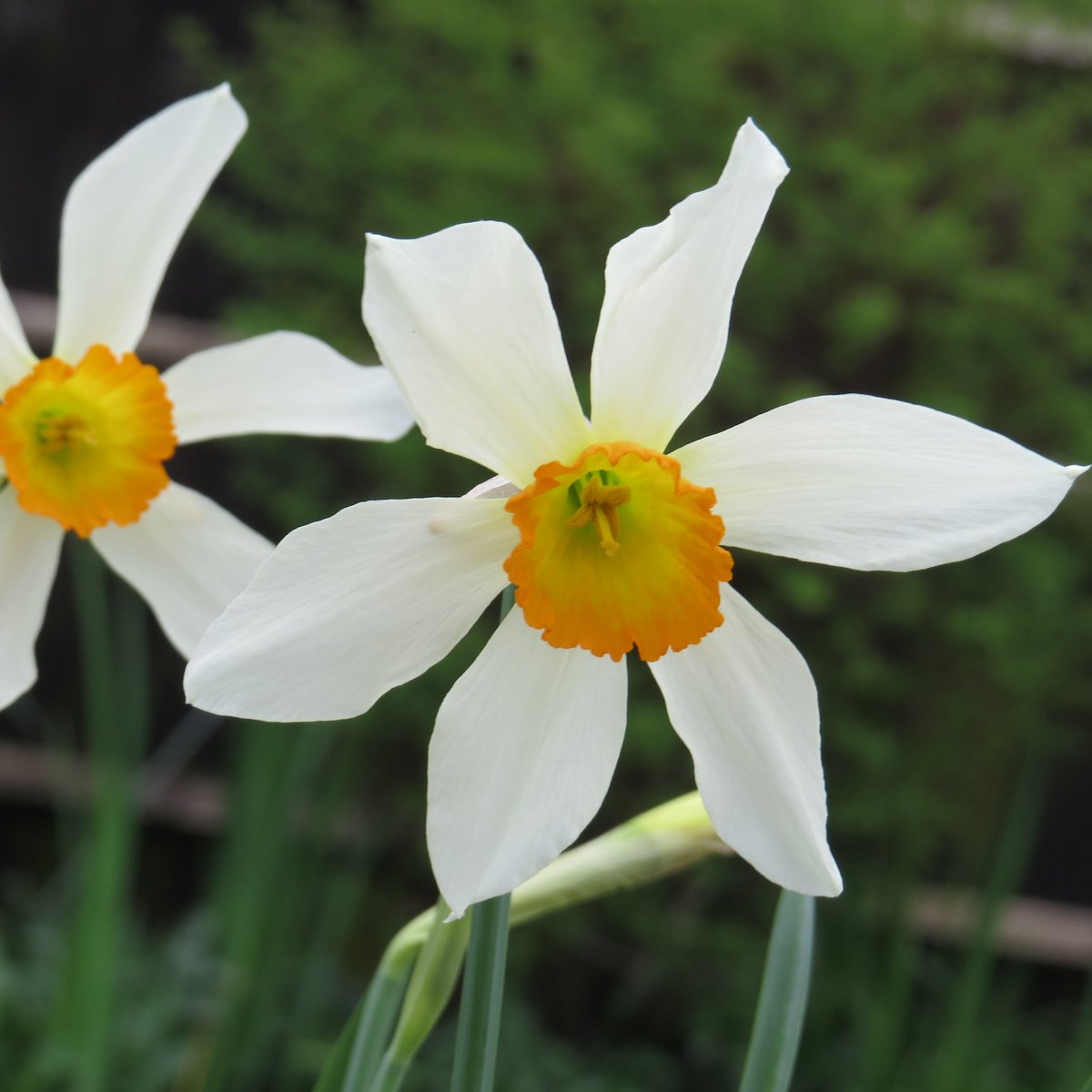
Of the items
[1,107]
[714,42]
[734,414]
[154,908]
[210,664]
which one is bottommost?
[154,908]

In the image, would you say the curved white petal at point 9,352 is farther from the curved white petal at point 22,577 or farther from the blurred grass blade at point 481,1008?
the blurred grass blade at point 481,1008

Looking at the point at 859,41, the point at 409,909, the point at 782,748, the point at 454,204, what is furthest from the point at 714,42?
the point at 782,748

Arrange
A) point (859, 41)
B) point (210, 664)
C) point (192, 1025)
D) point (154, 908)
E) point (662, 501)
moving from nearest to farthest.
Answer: point (210, 664) < point (662, 501) < point (192, 1025) < point (859, 41) < point (154, 908)

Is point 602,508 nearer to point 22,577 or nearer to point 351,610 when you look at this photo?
point 351,610

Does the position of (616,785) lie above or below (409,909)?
above

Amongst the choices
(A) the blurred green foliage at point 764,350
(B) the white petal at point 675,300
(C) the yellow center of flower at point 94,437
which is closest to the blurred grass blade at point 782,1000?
(B) the white petal at point 675,300

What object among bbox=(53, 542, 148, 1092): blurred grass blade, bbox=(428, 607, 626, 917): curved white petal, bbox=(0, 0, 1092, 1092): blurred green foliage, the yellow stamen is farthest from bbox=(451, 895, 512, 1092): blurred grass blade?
bbox=(0, 0, 1092, 1092): blurred green foliage

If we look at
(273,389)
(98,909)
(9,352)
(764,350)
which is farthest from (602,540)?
(764,350)

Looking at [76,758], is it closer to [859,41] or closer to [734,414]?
[734,414]
